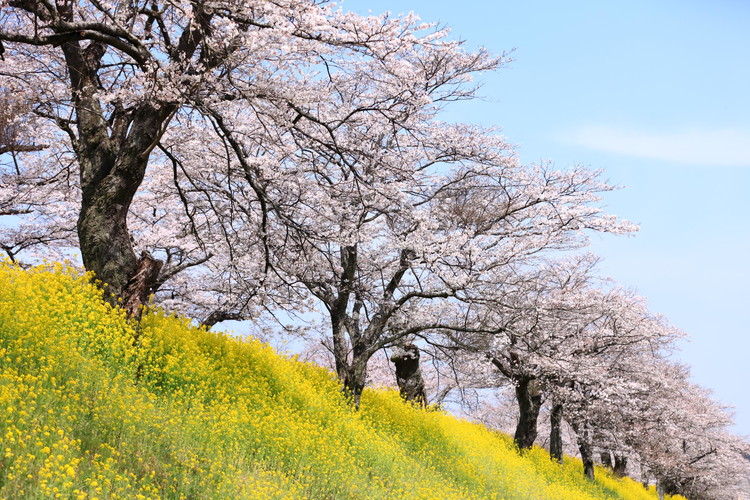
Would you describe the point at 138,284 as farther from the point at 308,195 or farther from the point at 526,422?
the point at 526,422

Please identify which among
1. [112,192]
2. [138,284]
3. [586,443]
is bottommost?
[586,443]

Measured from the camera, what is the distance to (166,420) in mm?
7004

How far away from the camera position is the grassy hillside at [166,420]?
5.43 metres

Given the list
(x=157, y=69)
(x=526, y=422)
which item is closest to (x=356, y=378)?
(x=157, y=69)

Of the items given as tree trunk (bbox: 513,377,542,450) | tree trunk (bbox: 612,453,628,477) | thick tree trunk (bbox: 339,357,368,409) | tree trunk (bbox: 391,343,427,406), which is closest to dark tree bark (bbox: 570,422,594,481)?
tree trunk (bbox: 513,377,542,450)

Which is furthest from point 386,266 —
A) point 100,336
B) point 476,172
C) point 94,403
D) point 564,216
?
point 94,403

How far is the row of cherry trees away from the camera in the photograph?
26.8 ft

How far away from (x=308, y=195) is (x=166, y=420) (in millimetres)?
6070

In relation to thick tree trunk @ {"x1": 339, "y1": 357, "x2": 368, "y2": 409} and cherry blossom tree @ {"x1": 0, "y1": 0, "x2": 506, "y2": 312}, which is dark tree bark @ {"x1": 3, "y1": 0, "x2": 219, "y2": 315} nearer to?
cherry blossom tree @ {"x1": 0, "y1": 0, "x2": 506, "y2": 312}

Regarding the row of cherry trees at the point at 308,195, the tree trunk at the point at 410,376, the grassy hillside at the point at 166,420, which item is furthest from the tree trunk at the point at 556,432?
the grassy hillside at the point at 166,420

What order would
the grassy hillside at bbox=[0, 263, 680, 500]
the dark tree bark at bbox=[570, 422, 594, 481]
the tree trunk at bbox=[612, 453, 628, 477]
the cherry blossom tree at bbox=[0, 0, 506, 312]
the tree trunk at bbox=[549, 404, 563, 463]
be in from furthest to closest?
the tree trunk at bbox=[612, 453, 628, 477] < the dark tree bark at bbox=[570, 422, 594, 481] < the tree trunk at bbox=[549, 404, 563, 463] < the cherry blossom tree at bbox=[0, 0, 506, 312] < the grassy hillside at bbox=[0, 263, 680, 500]

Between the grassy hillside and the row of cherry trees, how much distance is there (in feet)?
3.44

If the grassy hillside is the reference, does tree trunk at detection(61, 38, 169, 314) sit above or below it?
above

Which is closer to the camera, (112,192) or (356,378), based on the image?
(112,192)
